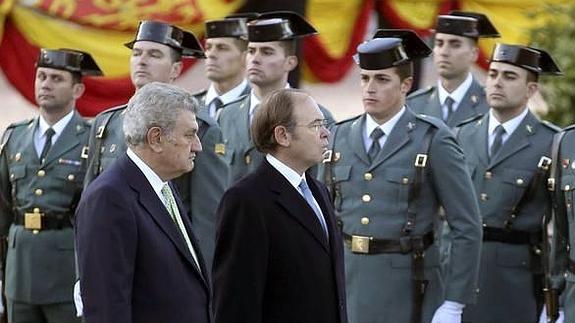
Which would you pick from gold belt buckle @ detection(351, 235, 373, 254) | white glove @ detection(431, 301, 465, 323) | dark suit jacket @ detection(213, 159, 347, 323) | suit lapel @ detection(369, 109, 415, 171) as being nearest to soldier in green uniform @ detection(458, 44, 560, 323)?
white glove @ detection(431, 301, 465, 323)

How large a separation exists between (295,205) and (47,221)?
2.67m

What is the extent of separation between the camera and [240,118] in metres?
8.00

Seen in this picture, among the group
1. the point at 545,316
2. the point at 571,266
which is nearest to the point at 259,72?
the point at 545,316

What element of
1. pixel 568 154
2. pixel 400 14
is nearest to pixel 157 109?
pixel 568 154

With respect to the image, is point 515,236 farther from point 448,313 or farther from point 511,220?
point 448,313

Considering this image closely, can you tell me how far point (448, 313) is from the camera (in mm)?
6766

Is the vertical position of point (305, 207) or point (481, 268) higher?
point (305, 207)

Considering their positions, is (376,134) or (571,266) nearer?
(571,266)

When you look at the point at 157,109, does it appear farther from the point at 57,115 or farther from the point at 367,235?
the point at 57,115

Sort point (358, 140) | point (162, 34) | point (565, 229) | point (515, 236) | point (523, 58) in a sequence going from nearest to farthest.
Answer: point (565, 229)
point (358, 140)
point (515, 236)
point (162, 34)
point (523, 58)

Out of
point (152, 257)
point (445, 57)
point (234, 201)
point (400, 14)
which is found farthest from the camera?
point (400, 14)

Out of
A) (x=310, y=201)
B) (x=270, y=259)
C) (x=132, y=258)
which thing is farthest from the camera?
(x=310, y=201)

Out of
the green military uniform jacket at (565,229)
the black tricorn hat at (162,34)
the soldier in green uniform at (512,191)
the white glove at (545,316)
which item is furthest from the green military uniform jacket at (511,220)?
the black tricorn hat at (162,34)

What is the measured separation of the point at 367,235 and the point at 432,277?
13.8 inches
